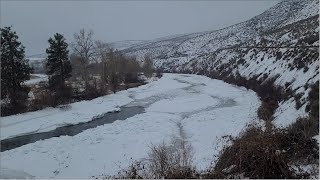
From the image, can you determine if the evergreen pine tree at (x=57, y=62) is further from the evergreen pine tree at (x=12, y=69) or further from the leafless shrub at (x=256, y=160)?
the leafless shrub at (x=256, y=160)

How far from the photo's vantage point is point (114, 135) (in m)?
22.7

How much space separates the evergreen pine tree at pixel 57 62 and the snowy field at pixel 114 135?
27.5 ft

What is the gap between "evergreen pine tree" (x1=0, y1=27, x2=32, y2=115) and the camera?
3678 centimetres

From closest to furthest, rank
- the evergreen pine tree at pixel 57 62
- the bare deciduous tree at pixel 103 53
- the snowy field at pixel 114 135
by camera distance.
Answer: the snowy field at pixel 114 135, the evergreen pine tree at pixel 57 62, the bare deciduous tree at pixel 103 53

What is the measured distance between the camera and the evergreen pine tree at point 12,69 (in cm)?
3678

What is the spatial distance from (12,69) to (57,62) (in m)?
8.23

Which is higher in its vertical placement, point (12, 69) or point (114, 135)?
point (12, 69)

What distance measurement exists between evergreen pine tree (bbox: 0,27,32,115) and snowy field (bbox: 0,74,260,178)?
340 cm

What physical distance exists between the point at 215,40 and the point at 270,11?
23159 mm

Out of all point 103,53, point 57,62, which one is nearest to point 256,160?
point 57,62

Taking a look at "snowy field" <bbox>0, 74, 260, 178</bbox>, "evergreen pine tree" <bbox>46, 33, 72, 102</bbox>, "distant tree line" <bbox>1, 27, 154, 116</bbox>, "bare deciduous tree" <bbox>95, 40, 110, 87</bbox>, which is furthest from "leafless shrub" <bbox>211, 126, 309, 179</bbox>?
"bare deciduous tree" <bbox>95, 40, 110, 87</bbox>

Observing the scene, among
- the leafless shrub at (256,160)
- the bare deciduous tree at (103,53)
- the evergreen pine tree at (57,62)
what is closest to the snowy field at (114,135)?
the leafless shrub at (256,160)

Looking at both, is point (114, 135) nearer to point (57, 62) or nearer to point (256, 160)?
point (256, 160)

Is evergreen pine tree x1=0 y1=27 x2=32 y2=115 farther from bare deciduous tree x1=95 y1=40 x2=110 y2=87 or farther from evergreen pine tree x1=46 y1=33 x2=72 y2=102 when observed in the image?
Answer: bare deciduous tree x1=95 y1=40 x2=110 y2=87
